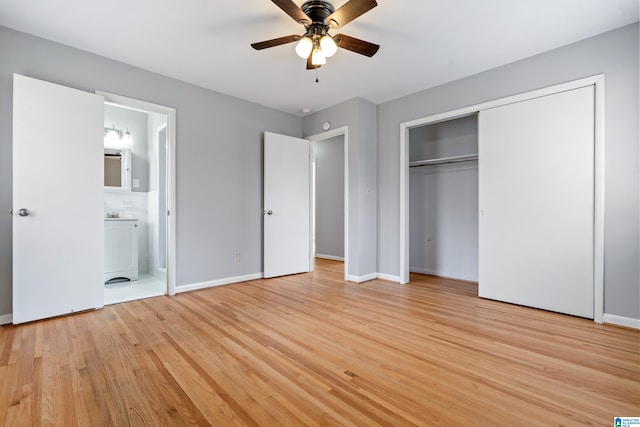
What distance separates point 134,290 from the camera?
3695 mm

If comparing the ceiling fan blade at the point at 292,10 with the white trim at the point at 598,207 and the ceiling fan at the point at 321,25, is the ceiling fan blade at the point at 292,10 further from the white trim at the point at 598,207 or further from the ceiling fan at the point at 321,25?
the white trim at the point at 598,207

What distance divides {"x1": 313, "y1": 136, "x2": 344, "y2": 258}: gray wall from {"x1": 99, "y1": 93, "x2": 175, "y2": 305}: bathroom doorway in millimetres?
3238

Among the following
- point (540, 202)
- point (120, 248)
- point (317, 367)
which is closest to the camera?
point (317, 367)

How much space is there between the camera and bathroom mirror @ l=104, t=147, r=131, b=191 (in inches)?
171

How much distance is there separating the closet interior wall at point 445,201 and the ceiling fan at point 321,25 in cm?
246

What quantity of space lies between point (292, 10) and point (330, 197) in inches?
176

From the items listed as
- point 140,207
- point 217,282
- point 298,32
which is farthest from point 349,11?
point 140,207

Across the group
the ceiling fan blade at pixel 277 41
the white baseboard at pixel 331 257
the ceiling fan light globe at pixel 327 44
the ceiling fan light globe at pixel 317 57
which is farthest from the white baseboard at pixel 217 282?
the ceiling fan light globe at pixel 327 44

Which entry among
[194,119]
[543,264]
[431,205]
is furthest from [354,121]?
[543,264]

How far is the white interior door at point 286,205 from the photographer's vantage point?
4395mm

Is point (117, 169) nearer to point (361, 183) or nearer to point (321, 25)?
point (361, 183)

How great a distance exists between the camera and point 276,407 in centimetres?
147

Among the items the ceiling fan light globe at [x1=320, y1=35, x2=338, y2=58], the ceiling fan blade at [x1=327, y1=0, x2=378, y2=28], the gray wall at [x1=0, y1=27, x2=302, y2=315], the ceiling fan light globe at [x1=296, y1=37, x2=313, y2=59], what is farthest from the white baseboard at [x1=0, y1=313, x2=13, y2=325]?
the ceiling fan blade at [x1=327, y1=0, x2=378, y2=28]

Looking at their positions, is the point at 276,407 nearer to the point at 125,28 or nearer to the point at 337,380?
the point at 337,380
